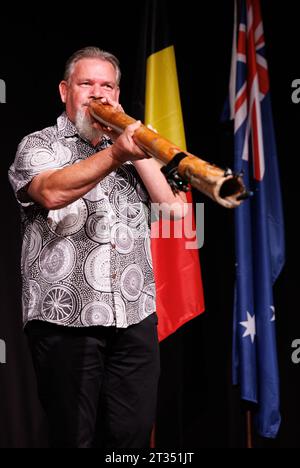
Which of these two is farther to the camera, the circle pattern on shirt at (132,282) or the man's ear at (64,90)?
the man's ear at (64,90)

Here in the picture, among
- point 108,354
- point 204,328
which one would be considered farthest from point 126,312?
point 204,328

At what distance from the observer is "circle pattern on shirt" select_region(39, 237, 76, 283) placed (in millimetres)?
1386

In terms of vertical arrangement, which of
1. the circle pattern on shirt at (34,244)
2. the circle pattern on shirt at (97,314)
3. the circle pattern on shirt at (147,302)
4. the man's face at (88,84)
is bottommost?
the circle pattern on shirt at (97,314)

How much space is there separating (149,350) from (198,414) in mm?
1283

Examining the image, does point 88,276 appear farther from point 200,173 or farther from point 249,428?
point 249,428

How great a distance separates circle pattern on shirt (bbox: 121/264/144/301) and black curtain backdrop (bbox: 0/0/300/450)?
99 cm

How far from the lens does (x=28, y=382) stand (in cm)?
235

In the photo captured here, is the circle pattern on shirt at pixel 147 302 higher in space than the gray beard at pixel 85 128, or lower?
lower

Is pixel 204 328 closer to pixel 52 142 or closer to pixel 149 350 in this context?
pixel 149 350

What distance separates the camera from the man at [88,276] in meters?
1.35

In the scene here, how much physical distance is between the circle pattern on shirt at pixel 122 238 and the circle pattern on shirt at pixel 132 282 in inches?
1.8

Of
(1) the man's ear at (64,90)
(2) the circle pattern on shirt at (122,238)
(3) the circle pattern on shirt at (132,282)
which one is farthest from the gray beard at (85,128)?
(3) the circle pattern on shirt at (132,282)

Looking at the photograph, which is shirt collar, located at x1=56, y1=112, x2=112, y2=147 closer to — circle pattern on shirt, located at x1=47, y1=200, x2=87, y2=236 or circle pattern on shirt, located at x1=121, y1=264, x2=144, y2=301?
circle pattern on shirt, located at x1=47, y1=200, x2=87, y2=236

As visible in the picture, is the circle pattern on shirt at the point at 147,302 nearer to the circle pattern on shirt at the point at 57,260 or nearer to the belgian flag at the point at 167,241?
the circle pattern on shirt at the point at 57,260
